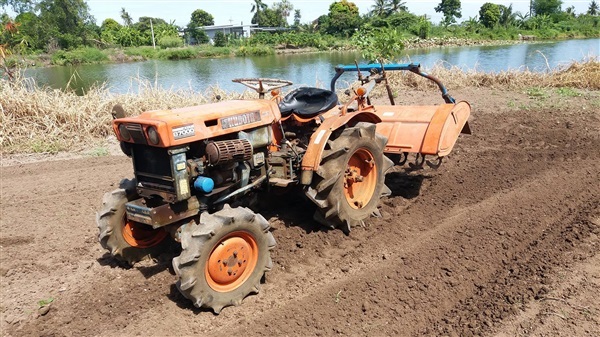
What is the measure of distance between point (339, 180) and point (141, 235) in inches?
73.1

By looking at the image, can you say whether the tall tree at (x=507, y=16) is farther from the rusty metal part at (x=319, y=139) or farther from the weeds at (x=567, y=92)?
the rusty metal part at (x=319, y=139)

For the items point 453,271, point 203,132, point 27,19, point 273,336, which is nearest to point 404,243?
point 453,271

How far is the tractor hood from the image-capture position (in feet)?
11.6

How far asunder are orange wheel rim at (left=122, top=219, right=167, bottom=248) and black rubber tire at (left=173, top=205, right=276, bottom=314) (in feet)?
2.57

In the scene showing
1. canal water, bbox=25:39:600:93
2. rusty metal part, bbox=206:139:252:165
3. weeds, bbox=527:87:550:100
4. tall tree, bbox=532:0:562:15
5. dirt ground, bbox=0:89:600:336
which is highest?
tall tree, bbox=532:0:562:15

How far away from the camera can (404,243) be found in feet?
15.1

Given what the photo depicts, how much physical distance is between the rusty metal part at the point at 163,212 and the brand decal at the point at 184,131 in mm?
524

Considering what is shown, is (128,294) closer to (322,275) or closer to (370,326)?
(322,275)

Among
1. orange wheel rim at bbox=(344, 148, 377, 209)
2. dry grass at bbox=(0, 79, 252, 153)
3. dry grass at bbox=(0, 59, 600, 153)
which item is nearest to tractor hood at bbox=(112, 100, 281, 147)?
orange wheel rim at bbox=(344, 148, 377, 209)

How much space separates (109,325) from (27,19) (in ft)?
193

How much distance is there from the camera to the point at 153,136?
3539 mm

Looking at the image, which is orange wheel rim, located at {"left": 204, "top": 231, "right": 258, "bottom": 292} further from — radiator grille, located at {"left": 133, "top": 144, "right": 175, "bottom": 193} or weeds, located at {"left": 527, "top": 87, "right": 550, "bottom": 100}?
weeds, located at {"left": 527, "top": 87, "right": 550, "bottom": 100}

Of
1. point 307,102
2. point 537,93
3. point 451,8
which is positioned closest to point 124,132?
point 307,102

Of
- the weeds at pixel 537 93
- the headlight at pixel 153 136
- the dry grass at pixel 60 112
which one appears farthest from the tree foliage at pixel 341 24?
the headlight at pixel 153 136
